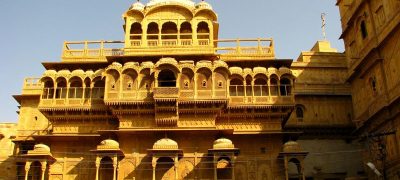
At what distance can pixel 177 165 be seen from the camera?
26047 mm

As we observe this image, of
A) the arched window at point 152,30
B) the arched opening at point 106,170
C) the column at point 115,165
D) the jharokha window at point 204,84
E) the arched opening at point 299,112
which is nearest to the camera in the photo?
the column at point 115,165

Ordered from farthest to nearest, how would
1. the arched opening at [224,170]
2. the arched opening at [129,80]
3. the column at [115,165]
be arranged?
the arched opening at [129,80]
the arched opening at [224,170]
the column at [115,165]

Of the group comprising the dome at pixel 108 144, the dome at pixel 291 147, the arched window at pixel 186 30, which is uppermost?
the arched window at pixel 186 30

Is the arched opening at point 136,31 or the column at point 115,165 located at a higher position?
the arched opening at point 136,31

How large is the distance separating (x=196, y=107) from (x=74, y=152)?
8.16 meters

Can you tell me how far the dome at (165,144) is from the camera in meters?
26.2

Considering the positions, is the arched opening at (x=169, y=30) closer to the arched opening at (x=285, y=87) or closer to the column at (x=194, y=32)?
the column at (x=194, y=32)

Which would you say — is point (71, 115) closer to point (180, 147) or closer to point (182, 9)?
point (180, 147)

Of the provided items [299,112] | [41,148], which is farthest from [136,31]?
[299,112]

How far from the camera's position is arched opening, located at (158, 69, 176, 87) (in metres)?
28.8

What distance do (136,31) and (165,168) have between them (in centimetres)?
1038

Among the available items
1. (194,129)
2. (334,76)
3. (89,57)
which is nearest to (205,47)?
(194,129)

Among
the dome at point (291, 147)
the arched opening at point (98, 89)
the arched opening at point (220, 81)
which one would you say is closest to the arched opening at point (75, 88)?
the arched opening at point (98, 89)

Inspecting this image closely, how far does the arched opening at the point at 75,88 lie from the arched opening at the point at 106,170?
4.97 meters
